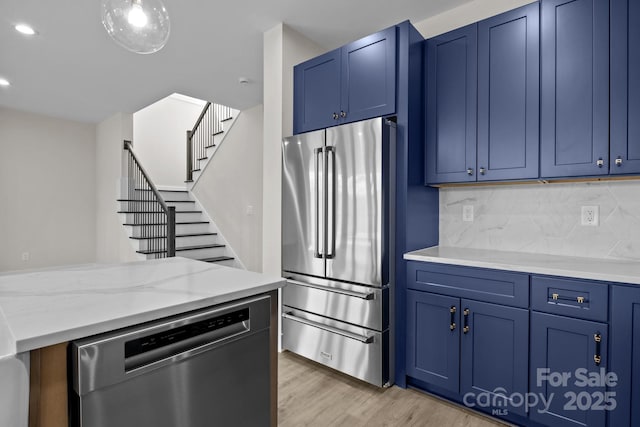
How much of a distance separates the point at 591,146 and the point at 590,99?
260mm

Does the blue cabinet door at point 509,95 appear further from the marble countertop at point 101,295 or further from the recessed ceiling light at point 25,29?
the recessed ceiling light at point 25,29

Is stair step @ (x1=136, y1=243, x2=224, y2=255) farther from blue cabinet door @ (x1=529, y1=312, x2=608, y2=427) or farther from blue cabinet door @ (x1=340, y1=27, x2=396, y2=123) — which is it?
blue cabinet door @ (x1=529, y1=312, x2=608, y2=427)

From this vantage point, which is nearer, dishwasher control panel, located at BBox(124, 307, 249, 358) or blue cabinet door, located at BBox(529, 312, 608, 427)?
dishwasher control panel, located at BBox(124, 307, 249, 358)

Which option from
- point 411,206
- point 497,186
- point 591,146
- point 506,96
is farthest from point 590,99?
point 411,206

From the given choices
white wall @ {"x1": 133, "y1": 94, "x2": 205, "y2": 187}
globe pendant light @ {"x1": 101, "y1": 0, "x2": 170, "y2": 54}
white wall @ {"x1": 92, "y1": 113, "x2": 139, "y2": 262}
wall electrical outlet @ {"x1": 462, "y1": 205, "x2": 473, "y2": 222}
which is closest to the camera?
globe pendant light @ {"x1": 101, "y1": 0, "x2": 170, "y2": 54}

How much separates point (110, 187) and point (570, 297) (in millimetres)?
6450

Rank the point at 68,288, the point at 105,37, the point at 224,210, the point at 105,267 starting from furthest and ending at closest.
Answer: the point at 224,210 < the point at 105,37 < the point at 105,267 < the point at 68,288

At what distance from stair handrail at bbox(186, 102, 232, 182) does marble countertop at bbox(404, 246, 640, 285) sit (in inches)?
179

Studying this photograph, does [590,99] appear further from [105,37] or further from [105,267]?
[105,37]

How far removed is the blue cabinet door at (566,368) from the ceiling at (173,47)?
234 centimetres

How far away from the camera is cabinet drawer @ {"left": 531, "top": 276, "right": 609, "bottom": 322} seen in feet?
5.55

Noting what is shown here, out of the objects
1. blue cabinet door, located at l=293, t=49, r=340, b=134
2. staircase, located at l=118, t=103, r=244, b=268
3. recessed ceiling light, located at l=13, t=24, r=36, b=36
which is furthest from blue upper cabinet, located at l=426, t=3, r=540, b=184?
staircase, located at l=118, t=103, r=244, b=268

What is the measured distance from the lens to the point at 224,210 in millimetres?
5746

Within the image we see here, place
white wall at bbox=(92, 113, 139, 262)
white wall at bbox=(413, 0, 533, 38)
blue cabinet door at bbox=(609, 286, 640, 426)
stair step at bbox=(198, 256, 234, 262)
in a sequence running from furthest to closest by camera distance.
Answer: white wall at bbox=(92, 113, 139, 262) < stair step at bbox=(198, 256, 234, 262) < white wall at bbox=(413, 0, 533, 38) < blue cabinet door at bbox=(609, 286, 640, 426)
